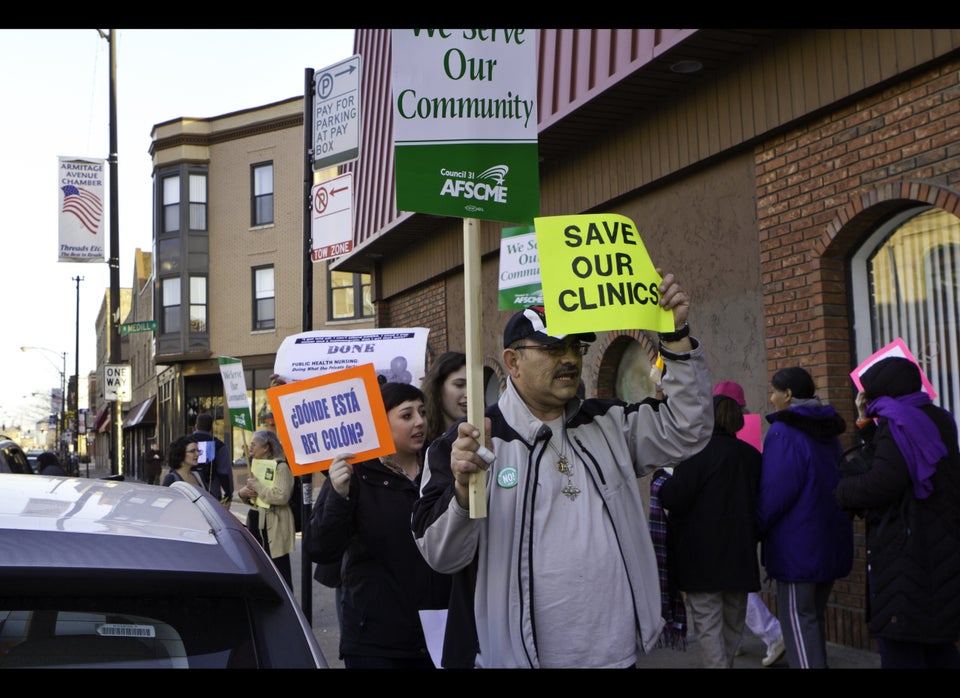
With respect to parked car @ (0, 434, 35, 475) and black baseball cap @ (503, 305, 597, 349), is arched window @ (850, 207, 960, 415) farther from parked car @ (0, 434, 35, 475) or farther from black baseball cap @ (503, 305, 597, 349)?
parked car @ (0, 434, 35, 475)

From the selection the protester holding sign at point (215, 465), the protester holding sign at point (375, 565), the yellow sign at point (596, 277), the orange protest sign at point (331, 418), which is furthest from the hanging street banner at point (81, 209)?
the yellow sign at point (596, 277)

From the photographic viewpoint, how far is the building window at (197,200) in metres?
31.6

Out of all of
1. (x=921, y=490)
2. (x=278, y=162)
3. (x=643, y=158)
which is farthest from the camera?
(x=278, y=162)

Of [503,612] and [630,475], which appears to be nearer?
[503,612]

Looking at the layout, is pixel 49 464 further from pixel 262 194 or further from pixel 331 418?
pixel 262 194

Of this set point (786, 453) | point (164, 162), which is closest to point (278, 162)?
point (164, 162)

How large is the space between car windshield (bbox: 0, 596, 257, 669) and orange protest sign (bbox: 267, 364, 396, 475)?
1.94m

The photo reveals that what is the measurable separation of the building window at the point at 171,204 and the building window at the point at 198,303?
1975mm

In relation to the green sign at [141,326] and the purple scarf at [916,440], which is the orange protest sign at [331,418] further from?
the green sign at [141,326]

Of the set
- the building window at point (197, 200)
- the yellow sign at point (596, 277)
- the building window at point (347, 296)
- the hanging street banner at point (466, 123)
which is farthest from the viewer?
the building window at point (197, 200)

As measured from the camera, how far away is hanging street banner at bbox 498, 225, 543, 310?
29.7ft
